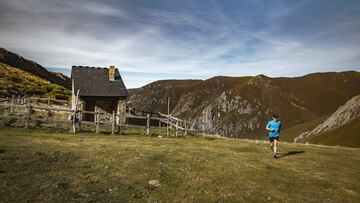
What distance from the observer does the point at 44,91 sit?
71.6 meters

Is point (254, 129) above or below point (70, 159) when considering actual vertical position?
below

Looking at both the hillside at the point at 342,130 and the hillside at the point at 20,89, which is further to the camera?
the hillside at the point at 342,130

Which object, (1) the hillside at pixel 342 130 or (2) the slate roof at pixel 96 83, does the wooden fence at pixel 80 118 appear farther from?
(1) the hillside at pixel 342 130

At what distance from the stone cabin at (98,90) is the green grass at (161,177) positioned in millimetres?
26991

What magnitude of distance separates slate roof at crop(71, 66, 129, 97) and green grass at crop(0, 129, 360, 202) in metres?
27.4

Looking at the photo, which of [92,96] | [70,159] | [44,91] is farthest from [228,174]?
[44,91]

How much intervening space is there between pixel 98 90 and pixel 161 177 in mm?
34738

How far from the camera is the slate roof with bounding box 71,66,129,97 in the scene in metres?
43.0

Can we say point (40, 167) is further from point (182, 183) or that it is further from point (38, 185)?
point (182, 183)

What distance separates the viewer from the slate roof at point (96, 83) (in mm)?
43000

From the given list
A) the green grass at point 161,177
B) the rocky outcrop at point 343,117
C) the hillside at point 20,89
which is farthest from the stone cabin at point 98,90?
the rocky outcrop at point 343,117

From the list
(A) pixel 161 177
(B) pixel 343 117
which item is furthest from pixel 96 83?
(B) pixel 343 117

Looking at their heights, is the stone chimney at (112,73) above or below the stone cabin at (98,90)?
above

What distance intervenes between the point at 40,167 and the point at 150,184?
5036 mm
